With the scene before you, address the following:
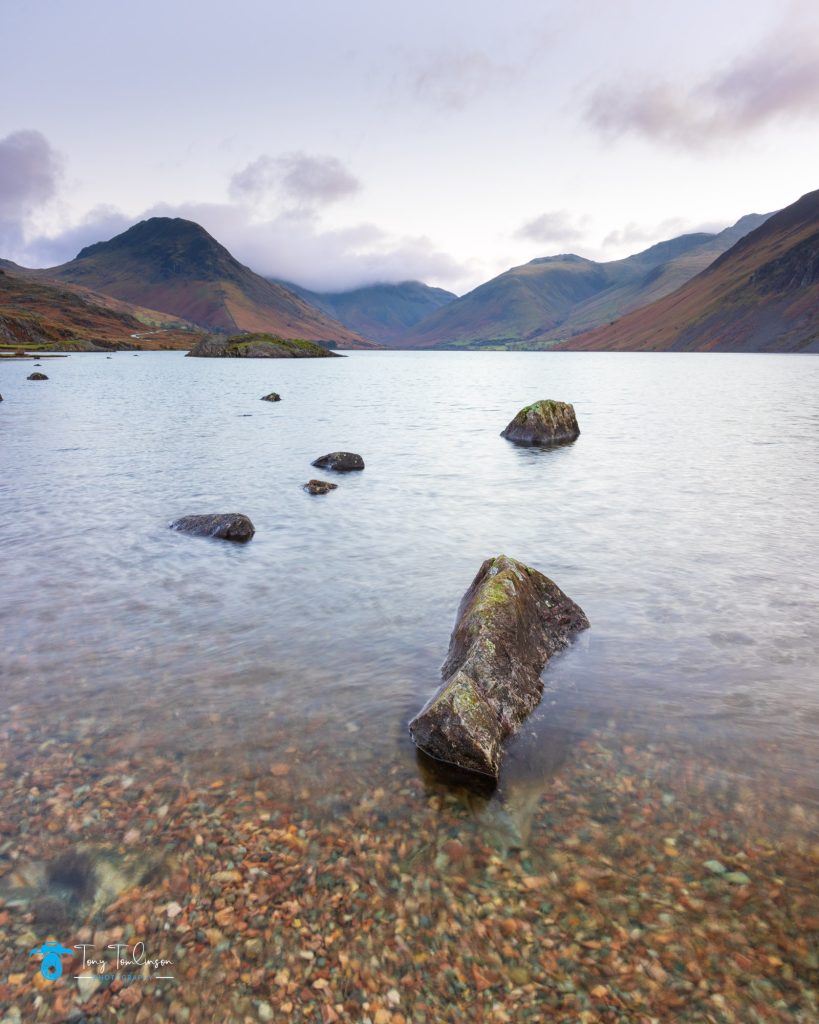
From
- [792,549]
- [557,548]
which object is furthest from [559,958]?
[792,549]

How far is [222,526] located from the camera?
19.3 m

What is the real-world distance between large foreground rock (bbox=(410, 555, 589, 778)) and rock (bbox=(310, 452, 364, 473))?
19.2m

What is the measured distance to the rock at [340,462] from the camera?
31047mm

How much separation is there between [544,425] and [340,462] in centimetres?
1619

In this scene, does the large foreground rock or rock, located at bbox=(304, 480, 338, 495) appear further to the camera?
rock, located at bbox=(304, 480, 338, 495)

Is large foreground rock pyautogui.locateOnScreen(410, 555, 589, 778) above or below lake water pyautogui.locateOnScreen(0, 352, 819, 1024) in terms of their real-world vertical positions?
above

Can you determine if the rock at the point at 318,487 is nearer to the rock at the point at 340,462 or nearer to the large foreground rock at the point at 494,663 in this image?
the rock at the point at 340,462

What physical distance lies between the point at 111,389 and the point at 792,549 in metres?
82.1

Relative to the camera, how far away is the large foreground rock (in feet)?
27.8

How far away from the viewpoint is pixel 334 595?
48.0ft

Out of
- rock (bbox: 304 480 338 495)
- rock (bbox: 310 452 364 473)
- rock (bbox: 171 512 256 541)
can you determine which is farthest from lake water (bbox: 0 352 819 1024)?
rock (bbox: 310 452 364 473)

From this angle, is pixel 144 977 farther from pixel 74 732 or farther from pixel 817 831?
pixel 817 831

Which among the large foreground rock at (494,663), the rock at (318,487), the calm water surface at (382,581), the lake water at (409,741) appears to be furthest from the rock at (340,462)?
the large foreground rock at (494,663)

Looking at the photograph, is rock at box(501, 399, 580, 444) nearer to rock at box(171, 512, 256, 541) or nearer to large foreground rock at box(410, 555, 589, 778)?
rock at box(171, 512, 256, 541)
